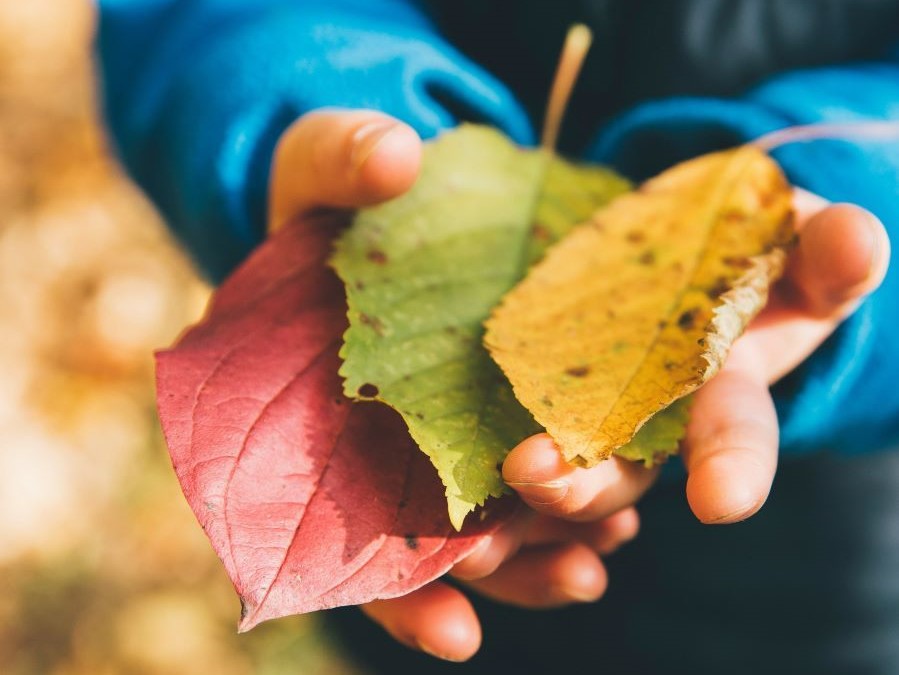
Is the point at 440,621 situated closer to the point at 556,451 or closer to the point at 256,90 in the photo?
the point at 556,451

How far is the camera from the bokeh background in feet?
4.46

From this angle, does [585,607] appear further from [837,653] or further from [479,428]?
[479,428]

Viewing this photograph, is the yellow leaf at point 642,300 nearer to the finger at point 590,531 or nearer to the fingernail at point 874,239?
the fingernail at point 874,239

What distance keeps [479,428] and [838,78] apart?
0.56 metres

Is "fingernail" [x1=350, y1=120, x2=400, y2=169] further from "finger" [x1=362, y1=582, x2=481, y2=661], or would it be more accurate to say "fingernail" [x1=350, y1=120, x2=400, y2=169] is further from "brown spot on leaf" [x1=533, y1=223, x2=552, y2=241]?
"finger" [x1=362, y1=582, x2=481, y2=661]

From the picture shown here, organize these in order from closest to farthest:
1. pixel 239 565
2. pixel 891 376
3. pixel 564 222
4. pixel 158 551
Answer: pixel 239 565 < pixel 564 222 < pixel 891 376 < pixel 158 551

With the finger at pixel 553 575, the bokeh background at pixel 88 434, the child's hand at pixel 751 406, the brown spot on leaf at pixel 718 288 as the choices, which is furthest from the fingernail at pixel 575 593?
the bokeh background at pixel 88 434

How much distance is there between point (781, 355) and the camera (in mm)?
566

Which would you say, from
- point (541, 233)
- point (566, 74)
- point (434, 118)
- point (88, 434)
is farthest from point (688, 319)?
point (88, 434)

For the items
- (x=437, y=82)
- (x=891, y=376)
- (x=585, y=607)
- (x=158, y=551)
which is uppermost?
(x=437, y=82)

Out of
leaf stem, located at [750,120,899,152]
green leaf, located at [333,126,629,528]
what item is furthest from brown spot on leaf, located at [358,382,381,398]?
leaf stem, located at [750,120,899,152]

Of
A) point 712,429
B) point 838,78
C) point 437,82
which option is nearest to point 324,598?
point 712,429

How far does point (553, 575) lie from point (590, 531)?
0.05 m

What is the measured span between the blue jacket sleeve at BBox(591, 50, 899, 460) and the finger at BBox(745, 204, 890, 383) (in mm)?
41
